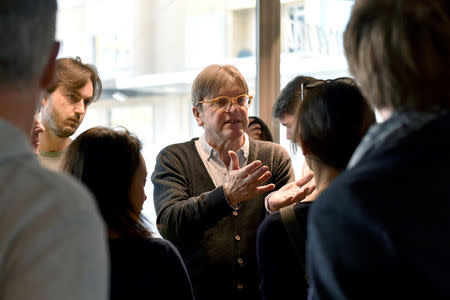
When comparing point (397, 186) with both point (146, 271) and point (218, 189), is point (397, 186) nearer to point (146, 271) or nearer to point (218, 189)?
point (146, 271)

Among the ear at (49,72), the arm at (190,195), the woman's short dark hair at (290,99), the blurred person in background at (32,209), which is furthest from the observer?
the woman's short dark hair at (290,99)

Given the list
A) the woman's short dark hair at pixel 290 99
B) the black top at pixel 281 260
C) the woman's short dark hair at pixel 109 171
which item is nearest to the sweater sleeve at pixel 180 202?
the black top at pixel 281 260

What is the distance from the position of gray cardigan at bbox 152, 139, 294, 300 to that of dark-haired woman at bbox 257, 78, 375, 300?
1.38ft

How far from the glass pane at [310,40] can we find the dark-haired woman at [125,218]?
2054 millimetres

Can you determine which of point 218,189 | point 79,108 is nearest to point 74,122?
point 79,108

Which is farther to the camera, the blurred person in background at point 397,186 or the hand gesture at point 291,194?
the hand gesture at point 291,194

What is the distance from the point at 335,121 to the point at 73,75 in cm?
131

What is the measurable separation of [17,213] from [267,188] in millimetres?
1305

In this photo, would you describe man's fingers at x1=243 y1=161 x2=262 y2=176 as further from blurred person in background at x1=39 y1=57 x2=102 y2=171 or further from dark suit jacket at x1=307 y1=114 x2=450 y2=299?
dark suit jacket at x1=307 y1=114 x2=450 y2=299

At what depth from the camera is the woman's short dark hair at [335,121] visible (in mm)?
1341

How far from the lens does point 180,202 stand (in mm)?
1893

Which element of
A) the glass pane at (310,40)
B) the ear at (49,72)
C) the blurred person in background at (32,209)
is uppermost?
the glass pane at (310,40)

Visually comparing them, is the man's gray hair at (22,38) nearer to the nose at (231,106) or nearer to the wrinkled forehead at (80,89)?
the nose at (231,106)

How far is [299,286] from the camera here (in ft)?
4.63
